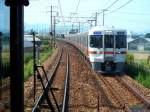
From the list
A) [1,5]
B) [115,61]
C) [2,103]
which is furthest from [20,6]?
[115,61]

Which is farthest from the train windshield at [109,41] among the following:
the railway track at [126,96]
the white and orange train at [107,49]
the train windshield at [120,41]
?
the railway track at [126,96]

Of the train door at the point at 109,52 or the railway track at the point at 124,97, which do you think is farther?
the train door at the point at 109,52

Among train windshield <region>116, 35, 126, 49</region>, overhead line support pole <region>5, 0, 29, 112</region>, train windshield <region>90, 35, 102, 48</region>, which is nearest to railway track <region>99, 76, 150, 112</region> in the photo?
train windshield <region>116, 35, 126, 49</region>

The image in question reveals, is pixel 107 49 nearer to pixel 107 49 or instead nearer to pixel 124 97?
pixel 107 49

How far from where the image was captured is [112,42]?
24000mm

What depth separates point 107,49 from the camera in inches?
941

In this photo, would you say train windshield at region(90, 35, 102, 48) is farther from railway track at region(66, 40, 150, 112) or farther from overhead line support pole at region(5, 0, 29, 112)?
overhead line support pole at region(5, 0, 29, 112)

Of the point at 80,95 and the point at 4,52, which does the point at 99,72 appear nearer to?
the point at 80,95

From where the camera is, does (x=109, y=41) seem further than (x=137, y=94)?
Yes

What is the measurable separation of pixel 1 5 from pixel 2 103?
0.66 metres

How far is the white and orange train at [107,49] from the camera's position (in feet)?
77.6

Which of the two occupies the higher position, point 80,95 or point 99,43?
point 99,43

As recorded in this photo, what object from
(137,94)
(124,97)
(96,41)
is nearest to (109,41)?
(96,41)

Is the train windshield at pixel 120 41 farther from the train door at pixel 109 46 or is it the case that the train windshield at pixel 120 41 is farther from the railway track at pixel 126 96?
the railway track at pixel 126 96
